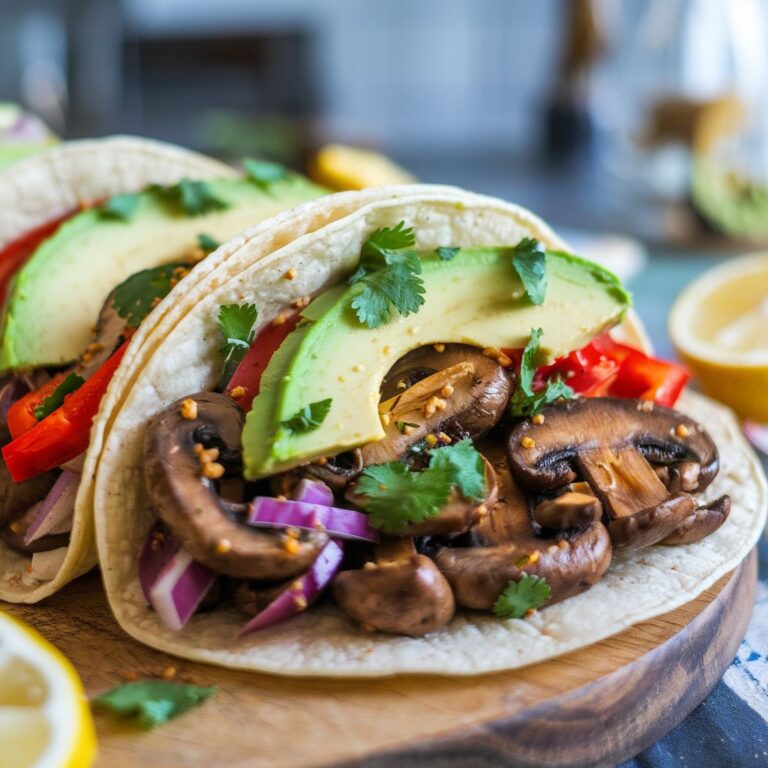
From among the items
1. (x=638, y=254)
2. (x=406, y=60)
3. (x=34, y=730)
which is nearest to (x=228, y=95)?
(x=406, y=60)

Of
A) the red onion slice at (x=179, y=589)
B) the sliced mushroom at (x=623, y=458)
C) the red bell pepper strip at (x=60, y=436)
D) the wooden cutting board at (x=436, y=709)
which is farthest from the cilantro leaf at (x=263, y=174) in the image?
the wooden cutting board at (x=436, y=709)

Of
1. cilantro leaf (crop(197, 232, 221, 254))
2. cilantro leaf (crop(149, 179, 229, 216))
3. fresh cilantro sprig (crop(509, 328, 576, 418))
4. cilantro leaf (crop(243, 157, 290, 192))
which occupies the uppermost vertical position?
cilantro leaf (crop(243, 157, 290, 192))

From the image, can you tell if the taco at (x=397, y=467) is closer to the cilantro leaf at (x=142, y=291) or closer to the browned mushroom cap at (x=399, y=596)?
the browned mushroom cap at (x=399, y=596)

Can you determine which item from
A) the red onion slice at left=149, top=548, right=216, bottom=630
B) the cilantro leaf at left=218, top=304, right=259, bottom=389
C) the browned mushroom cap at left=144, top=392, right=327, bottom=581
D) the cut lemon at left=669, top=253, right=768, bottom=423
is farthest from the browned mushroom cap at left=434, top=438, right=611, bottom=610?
the cut lemon at left=669, top=253, right=768, bottom=423

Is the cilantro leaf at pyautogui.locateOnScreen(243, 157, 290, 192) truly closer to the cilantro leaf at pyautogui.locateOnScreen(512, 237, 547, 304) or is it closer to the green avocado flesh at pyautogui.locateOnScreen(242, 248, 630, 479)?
the green avocado flesh at pyautogui.locateOnScreen(242, 248, 630, 479)

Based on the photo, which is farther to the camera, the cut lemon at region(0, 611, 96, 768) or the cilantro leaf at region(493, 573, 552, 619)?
the cilantro leaf at region(493, 573, 552, 619)

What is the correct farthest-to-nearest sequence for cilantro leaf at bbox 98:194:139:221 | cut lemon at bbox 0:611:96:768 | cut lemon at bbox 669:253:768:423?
cut lemon at bbox 669:253:768:423
cilantro leaf at bbox 98:194:139:221
cut lemon at bbox 0:611:96:768

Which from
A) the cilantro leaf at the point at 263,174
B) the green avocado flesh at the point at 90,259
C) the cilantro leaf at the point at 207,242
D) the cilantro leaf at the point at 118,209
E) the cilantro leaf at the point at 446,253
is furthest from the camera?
the cilantro leaf at the point at 263,174
